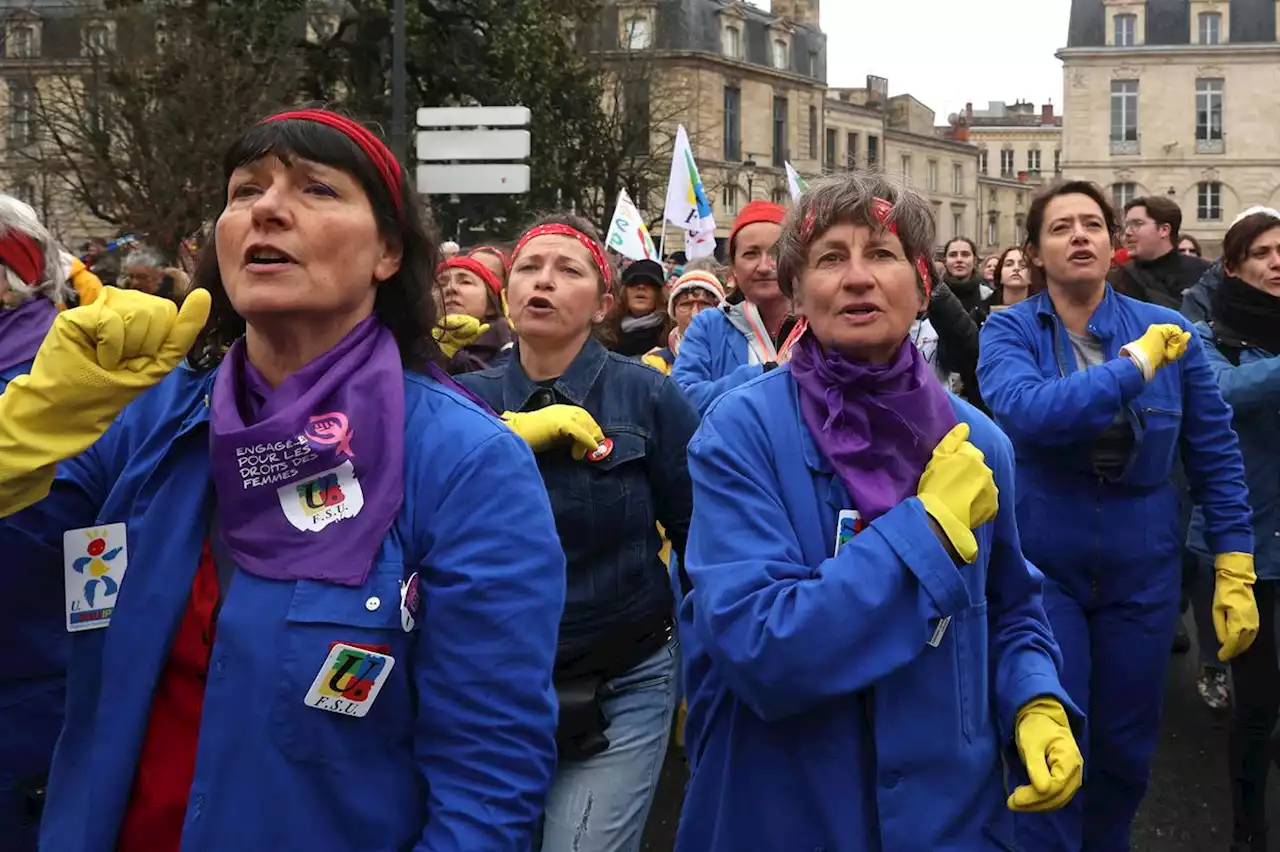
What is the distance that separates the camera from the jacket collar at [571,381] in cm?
374

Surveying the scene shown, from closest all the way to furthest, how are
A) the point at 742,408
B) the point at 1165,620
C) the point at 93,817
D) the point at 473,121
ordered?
the point at 93,817 < the point at 742,408 < the point at 1165,620 < the point at 473,121

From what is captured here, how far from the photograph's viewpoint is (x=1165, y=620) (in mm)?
4336

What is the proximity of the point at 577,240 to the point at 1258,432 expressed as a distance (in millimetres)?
2828

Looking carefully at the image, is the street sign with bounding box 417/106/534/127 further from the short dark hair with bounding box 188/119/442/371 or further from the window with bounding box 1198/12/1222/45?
the window with bounding box 1198/12/1222/45

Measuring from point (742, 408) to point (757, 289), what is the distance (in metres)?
2.73

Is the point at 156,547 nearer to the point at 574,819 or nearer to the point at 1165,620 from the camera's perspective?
the point at 574,819

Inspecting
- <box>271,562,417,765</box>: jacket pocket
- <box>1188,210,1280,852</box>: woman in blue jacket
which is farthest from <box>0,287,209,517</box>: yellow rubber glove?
<box>1188,210,1280,852</box>: woman in blue jacket

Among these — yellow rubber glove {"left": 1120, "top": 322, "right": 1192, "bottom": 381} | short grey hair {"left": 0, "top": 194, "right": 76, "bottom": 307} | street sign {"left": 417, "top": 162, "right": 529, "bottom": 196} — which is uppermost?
street sign {"left": 417, "top": 162, "right": 529, "bottom": 196}

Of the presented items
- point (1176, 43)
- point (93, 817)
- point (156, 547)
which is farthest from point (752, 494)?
point (1176, 43)

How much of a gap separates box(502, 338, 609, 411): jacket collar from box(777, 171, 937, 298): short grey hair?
1015 millimetres

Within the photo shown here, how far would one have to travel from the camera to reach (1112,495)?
4.32 metres

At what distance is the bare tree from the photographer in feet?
52.0

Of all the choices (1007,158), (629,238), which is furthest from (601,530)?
(1007,158)

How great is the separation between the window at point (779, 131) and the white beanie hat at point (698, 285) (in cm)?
5486
